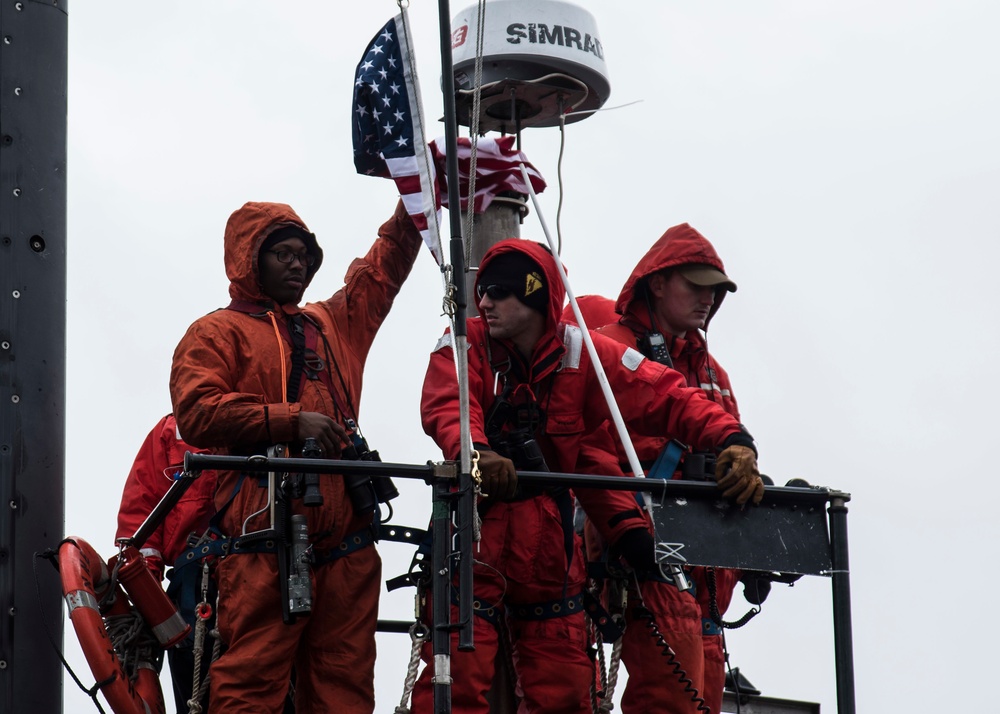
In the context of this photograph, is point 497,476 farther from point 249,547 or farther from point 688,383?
point 688,383

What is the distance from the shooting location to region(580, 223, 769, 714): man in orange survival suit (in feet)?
22.2

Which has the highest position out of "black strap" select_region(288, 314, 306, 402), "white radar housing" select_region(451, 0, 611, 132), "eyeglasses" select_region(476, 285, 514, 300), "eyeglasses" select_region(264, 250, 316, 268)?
"white radar housing" select_region(451, 0, 611, 132)

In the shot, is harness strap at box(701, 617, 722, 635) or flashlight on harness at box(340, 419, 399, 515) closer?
flashlight on harness at box(340, 419, 399, 515)

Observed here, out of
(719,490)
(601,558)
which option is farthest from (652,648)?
(719,490)

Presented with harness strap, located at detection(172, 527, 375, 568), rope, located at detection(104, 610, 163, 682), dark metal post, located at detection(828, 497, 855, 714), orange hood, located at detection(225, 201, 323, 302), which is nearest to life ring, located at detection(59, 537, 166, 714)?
rope, located at detection(104, 610, 163, 682)

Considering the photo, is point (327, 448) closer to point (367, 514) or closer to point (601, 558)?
point (367, 514)

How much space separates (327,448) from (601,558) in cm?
134

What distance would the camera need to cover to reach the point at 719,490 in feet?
20.0

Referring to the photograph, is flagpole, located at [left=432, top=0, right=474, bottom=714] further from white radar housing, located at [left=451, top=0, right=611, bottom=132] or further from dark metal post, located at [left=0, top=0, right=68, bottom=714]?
dark metal post, located at [left=0, top=0, right=68, bottom=714]

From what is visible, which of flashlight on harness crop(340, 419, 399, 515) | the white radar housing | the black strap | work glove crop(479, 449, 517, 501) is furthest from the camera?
the white radar housing

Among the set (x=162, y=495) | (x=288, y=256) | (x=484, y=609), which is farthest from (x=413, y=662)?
(x=162, y=495)

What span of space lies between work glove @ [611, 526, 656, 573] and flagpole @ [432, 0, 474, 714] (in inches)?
58.7

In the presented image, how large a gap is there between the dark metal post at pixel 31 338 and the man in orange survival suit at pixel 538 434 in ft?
5.55

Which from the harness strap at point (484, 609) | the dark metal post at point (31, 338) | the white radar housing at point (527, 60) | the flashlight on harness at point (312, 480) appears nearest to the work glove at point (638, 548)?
the harness strap at point (484, 609)
